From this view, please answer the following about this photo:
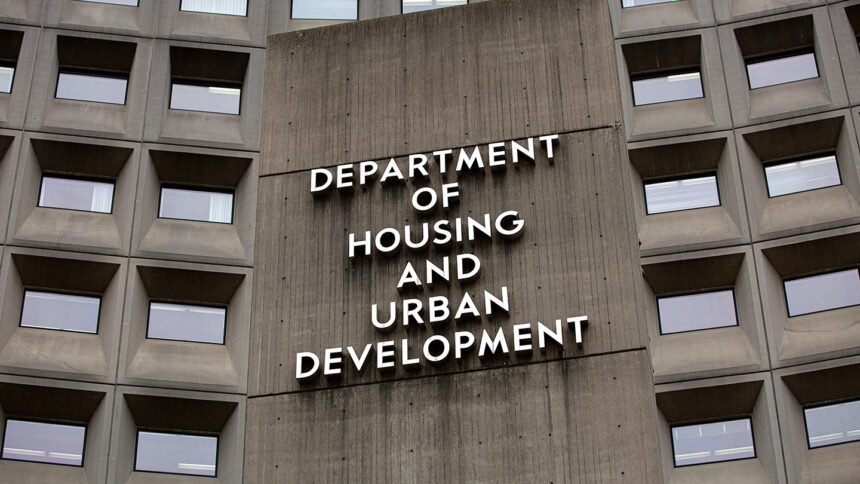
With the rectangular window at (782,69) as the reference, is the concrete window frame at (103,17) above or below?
above

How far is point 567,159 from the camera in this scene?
31969mm

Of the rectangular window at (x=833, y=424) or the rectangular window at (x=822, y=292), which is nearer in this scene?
the rectangular window at (x=833, y=424)

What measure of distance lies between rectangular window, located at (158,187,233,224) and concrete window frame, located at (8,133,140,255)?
120 cm

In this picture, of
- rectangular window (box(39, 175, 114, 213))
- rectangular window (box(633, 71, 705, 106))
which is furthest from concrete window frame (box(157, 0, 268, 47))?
A: rectangular window (box(633, 71, 705, 106))

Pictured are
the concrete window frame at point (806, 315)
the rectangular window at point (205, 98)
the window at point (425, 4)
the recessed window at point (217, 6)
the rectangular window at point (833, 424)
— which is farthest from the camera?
the window at point (425, 4)

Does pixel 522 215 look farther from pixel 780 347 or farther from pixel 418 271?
pixel 780 347

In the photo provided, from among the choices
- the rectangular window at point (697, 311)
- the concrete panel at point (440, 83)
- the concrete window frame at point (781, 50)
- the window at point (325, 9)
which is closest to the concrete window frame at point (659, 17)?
the concrete panel at point (440, 83)

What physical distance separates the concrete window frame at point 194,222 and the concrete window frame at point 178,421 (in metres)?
3.89

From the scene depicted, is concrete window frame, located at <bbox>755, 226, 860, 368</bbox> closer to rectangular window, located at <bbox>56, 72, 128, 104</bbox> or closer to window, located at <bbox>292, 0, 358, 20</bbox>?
window, located at <bbox>292, 0, 358, 20</bbox>

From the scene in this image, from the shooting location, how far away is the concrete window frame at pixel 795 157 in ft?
101

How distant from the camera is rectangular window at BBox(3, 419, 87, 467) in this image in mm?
30469

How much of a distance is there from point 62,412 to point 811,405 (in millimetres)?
19139

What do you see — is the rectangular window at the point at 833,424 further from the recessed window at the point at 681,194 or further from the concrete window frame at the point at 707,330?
the recessed window at the point at 681,194

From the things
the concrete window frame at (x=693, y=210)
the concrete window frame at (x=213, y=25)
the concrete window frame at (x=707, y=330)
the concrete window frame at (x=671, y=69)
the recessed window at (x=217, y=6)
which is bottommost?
the concrete window frame at (x=707, y=330)
